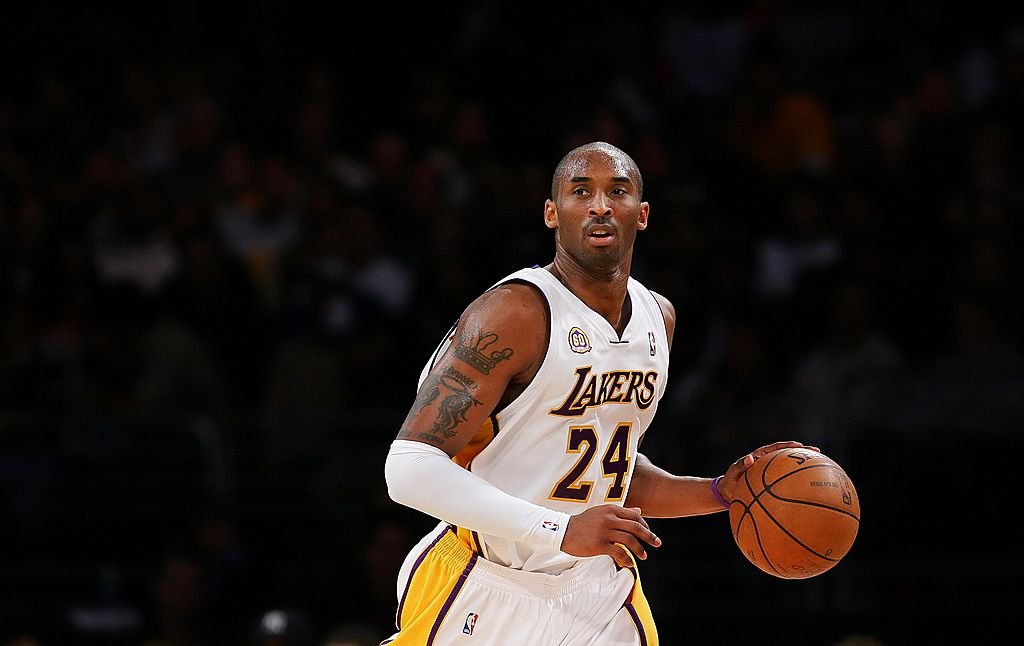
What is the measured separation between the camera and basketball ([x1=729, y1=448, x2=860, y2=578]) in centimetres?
467

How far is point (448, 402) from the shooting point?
4543mm

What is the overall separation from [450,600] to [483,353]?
0.84 meters

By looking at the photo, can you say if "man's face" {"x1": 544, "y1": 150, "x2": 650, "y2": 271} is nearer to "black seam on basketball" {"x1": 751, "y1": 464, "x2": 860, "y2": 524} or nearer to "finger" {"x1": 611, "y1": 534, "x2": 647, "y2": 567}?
"black seam on basketball" {"x1": 751, "y1": 464, "x2": 860, "y2": 524}

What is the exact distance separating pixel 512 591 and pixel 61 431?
519 centimetres

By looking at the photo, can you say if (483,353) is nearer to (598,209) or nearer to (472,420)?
(472,420)

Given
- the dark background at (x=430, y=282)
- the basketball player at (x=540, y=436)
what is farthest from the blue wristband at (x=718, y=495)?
the dark background at (x=430, y=282)

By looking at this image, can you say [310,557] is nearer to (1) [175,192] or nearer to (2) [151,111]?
(1) [175,192]

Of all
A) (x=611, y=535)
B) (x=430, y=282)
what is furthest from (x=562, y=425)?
(x=430, y=282)

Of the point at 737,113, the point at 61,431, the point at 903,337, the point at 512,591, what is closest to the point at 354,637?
the point at 61,431

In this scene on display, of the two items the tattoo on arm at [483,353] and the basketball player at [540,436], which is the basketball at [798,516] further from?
the tattoo on arm at [483,353]

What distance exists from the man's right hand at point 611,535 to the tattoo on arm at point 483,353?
1.91 ft

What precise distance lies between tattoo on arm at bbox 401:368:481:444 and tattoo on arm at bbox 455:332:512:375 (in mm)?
52

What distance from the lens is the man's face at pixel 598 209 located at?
481cm

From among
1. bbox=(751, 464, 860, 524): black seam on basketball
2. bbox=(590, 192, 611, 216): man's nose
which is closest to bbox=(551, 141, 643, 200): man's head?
bbox=(590, 192, 611, 216): man's nose
